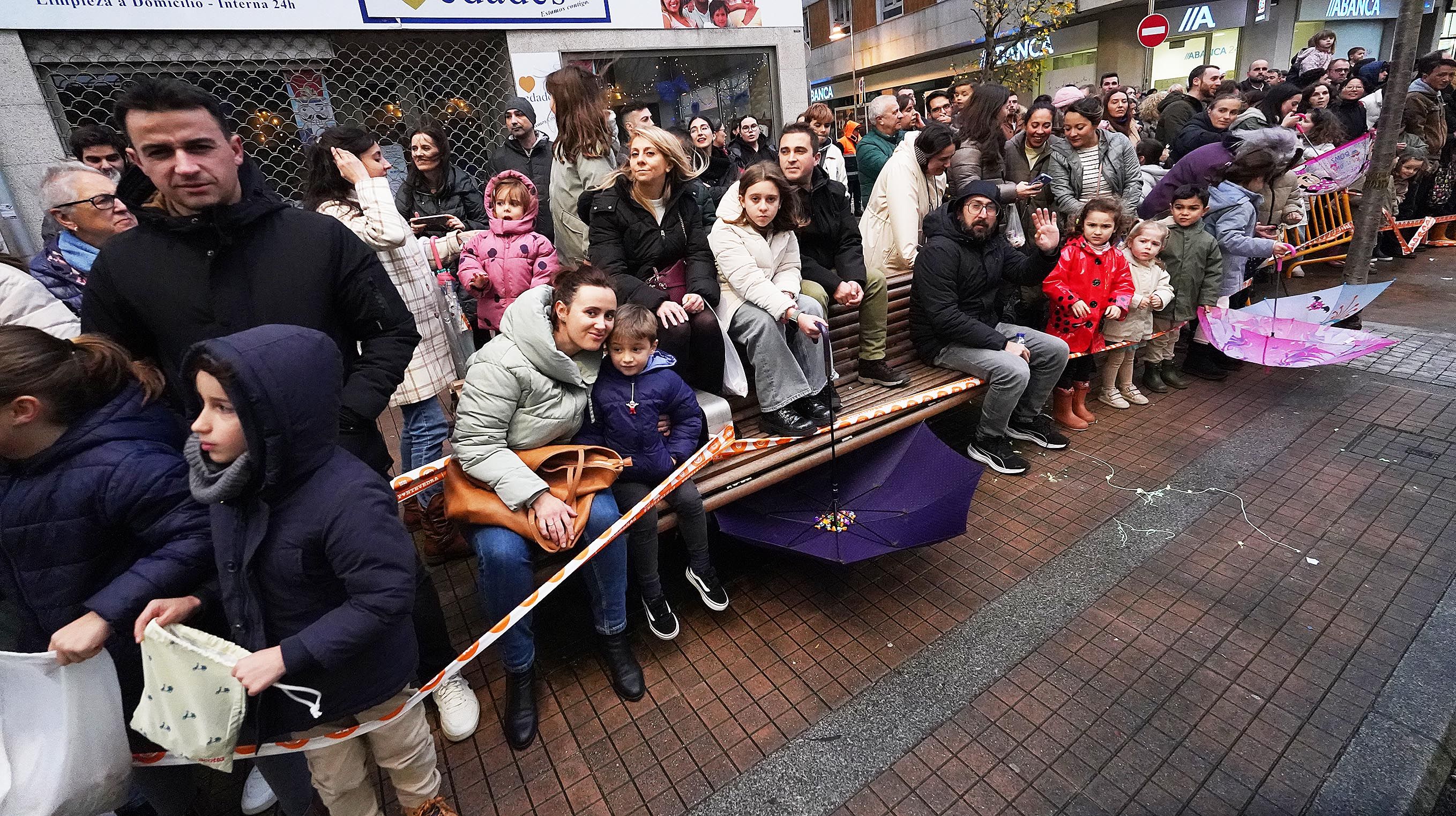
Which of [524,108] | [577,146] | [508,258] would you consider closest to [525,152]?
[524,108]

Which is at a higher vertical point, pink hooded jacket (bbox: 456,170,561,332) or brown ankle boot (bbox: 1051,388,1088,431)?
pink hooded jacket (bbox: 456,170,561,332)

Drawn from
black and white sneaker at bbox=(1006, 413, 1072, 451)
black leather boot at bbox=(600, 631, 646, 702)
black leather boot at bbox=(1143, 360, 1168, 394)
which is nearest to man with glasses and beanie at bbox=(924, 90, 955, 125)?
black leather boot at bbox=(1143, 360, 1168, 394)

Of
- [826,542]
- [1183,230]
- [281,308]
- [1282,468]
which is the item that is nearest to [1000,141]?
[1183,230]

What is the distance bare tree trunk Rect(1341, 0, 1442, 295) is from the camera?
457cm

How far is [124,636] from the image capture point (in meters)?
1.91

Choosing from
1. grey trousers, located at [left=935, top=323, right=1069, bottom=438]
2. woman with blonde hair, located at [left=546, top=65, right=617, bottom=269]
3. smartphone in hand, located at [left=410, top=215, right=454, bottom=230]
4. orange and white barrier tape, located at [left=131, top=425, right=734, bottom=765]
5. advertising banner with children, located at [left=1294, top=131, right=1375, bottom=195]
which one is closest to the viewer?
orange and white barrier tape, located at [left=131, top=425, right=734, bottom=765]

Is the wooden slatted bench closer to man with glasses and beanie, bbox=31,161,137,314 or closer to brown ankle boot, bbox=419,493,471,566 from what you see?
brown ankle boot, bbox=419,493,471,566

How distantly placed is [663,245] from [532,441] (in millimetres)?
1328

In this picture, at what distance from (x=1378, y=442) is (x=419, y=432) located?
5697 mm

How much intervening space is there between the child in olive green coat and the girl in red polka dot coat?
646mm

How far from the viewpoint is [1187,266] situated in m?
5.21

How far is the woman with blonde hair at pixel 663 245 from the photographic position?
3.39 m

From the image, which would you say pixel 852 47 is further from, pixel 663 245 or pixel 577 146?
pixel 663 245

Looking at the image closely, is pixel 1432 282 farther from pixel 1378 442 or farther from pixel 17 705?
pixel 17 705
